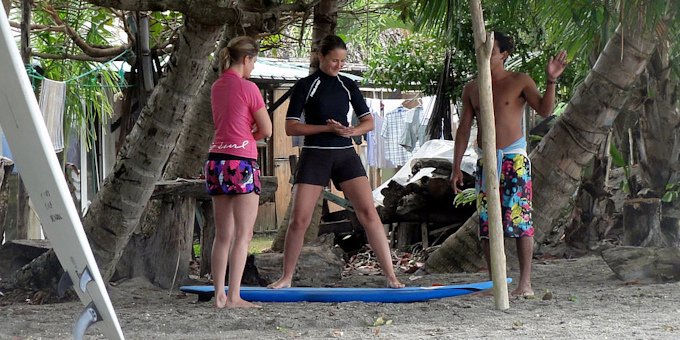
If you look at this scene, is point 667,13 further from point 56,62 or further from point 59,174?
point 56,62

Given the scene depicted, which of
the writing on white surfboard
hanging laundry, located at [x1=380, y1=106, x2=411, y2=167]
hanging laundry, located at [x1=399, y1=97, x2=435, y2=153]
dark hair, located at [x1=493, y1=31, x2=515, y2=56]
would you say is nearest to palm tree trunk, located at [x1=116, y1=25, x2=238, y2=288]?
dark hair, located at [x1=493, y1=31, x2=515, y2=56]

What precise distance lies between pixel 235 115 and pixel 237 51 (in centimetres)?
41

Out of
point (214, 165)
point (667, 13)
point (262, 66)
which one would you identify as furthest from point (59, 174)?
point (262, 66)

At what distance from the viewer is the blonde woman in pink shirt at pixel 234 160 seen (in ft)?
19.8

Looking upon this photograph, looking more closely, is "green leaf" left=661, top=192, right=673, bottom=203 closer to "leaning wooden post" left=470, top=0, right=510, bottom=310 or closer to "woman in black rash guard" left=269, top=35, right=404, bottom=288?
"woman in black rash guard" left=269, top=35, right=404, bottom=288

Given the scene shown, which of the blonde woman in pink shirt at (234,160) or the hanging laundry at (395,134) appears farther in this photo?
the hanging laundry at (395,134)

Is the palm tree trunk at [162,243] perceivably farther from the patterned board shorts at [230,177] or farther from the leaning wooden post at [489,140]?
the leaning wooden post at [489,140]

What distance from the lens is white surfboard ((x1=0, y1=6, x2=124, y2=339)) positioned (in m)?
2.62

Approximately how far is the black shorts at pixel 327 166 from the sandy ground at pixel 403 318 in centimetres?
92

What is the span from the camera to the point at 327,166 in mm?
6734

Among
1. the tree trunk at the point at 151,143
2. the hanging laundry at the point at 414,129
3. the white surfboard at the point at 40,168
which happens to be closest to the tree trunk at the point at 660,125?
the tree trunk at the point at 151,143

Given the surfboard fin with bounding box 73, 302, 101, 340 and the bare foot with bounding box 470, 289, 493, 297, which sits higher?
the surfboard fin with bounding box 73, 302, 101, 340

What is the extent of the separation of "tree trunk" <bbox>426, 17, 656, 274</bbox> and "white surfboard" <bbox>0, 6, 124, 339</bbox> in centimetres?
548

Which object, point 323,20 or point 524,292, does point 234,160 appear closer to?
point 524,292
